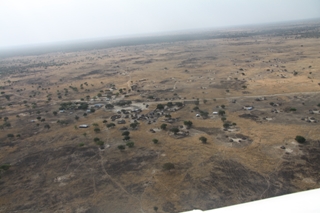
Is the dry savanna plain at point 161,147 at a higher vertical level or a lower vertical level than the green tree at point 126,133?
lower

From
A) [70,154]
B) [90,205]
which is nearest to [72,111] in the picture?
[70,154]

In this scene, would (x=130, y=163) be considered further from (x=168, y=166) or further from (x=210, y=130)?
(x=210, y=130)

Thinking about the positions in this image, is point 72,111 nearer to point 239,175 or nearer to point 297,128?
point 239,175

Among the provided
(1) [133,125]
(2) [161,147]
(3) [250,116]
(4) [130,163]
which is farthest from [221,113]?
(4) [130,163]

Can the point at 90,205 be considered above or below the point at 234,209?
below

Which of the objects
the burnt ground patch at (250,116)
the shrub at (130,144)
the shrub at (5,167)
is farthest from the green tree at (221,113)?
the shrub at (5,167)

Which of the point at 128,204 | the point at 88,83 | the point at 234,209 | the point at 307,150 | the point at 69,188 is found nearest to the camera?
the point at 234,209

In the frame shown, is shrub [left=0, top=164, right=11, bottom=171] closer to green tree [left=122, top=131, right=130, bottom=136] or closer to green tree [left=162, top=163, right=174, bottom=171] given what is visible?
green tree [left=122, top=131, right=130, bottom=136]

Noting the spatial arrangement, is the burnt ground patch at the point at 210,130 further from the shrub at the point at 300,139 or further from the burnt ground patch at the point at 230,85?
the burnt ground patch at the point at 230,85

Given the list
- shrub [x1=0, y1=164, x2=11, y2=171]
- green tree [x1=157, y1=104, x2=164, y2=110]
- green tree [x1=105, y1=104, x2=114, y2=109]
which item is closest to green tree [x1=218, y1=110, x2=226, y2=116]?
green tree [x1=157, y1=104, x2=164, y2=110]

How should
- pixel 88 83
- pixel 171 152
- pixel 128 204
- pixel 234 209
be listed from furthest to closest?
1. pixel 88 83
2. pixel 171 152
3. pixel 128 204
4. pixel 234 209

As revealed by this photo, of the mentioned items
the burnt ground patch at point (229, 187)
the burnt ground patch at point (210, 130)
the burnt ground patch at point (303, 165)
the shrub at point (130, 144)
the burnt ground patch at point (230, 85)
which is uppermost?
the shrub at point (130, 144)
